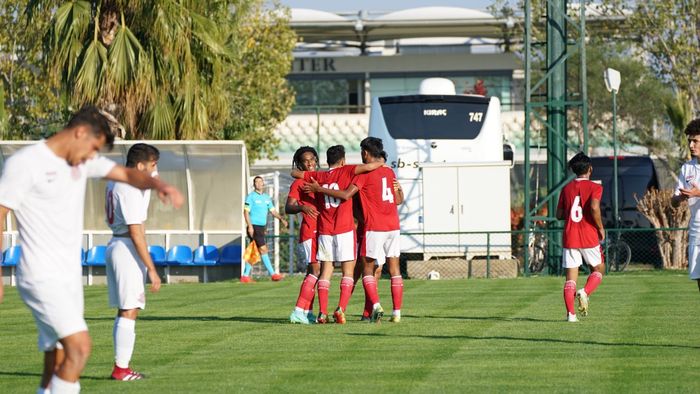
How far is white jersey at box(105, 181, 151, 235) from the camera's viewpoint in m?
11.0

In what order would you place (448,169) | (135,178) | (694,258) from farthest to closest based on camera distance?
1. (448,169)
2. (694,258)
3. (135,178)

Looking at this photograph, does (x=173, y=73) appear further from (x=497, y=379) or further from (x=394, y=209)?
(x=497, y=379)

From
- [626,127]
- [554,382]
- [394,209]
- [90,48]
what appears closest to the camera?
[554,382]

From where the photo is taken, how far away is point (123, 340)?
35.4 feet

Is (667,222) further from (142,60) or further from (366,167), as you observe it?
(366,167)

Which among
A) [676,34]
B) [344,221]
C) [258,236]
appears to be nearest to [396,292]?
[344,221]

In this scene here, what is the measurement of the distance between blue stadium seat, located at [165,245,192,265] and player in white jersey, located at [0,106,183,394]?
21051 millimetres

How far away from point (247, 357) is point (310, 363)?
0.84 metres

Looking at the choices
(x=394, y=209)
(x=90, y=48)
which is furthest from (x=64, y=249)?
(x=90, y=48)

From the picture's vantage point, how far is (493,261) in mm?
30297

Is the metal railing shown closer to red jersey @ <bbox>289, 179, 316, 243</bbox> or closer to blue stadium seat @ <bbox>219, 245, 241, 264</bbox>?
blue stadium seat @ <bbox>219, 245, 241, 264</bbox>

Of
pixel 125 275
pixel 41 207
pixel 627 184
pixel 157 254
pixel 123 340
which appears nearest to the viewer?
pixel 41 207

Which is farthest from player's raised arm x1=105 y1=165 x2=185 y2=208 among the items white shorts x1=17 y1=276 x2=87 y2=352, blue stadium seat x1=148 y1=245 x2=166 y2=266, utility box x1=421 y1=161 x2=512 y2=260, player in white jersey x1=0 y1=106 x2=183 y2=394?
utility box x1=421 y1=161 x2=512 y2=260

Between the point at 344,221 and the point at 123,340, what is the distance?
202 inches
